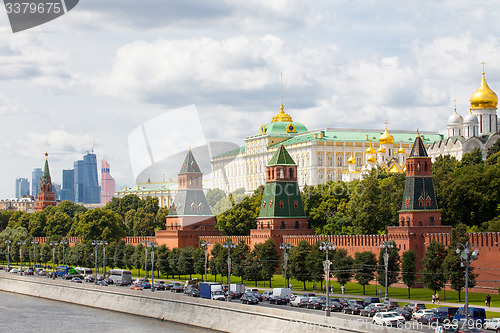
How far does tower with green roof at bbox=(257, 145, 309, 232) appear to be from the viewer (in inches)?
4252

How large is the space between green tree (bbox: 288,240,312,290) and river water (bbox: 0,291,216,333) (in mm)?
18542

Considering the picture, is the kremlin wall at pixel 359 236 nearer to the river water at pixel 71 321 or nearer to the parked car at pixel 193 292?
the parked car at pixel 193 292

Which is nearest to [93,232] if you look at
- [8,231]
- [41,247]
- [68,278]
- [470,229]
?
[41,247]

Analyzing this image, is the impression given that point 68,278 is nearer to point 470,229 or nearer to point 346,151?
point 470,229

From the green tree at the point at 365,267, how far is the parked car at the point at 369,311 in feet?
65.7

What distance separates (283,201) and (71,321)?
3978 centimetres

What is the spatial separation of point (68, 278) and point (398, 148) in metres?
92.3

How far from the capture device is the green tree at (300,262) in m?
89.3

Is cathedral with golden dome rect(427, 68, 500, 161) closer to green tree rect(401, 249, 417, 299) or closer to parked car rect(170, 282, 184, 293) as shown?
green tree rect(401, 249, 417, 299)

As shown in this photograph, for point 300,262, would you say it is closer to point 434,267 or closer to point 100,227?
point 434,267

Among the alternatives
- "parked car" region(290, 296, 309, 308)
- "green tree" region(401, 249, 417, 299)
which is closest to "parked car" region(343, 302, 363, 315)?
"parked car" region(290, 296, 309, 308)

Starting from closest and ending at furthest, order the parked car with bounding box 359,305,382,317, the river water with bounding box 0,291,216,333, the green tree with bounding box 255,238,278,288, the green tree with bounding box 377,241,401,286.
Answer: the parked car with bounding box 359,305,382,317, the river water with bounding box 0,291,216,333, the green tree with bounding box 377,241,401,286, the green tree with bounding box 255,238,278,288

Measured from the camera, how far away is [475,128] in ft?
522

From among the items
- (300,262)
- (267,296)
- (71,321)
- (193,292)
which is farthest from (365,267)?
(71,321)
